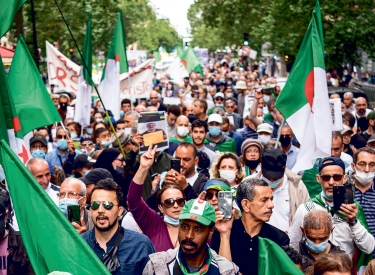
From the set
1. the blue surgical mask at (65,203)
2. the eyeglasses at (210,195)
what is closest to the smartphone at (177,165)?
the eyeglasses at (210,195)

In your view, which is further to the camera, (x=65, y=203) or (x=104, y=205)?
(x=65, y=203)

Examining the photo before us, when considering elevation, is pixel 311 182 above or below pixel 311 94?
below

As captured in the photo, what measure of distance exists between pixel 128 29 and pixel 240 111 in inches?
1729

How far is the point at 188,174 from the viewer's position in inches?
329

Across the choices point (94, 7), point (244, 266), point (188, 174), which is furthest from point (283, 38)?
point (244, 266)

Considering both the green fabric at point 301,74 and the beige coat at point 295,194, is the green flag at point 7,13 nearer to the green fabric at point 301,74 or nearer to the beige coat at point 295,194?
the beige coat at point 295,194

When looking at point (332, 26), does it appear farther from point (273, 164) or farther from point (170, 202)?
point (170, 202)

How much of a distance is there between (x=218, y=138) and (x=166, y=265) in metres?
6.22

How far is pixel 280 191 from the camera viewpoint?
741 cm

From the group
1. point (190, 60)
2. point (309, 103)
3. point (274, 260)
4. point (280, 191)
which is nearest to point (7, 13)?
point (280, 191)

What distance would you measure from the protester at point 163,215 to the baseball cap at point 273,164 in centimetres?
118

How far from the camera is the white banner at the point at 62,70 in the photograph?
16.4 m

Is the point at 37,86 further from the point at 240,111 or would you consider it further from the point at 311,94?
the point at 240,111

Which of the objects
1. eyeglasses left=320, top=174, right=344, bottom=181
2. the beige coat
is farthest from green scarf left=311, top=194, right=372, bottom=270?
the beige coat
